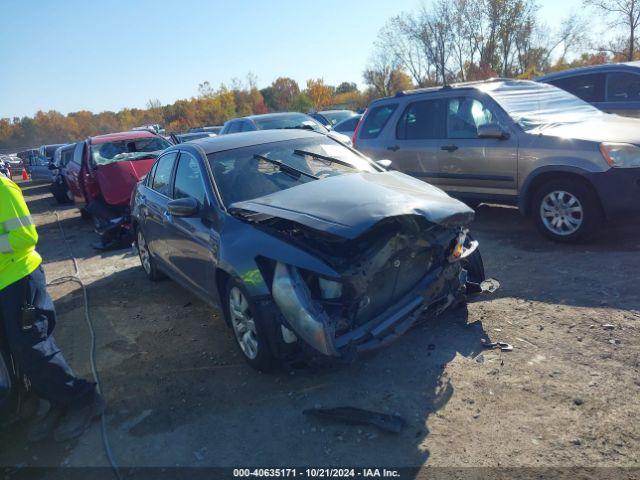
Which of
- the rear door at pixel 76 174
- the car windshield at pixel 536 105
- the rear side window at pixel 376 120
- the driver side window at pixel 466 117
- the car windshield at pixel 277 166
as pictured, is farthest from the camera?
the rear door at pixel 76 174

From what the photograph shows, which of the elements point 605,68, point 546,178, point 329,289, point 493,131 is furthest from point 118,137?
point 605,68

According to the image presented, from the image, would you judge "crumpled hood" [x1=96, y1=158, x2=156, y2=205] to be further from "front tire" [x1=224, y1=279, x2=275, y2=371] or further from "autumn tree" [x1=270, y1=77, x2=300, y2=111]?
"autumn tree" [x1=270, y1=77, x2=300, y2=111]

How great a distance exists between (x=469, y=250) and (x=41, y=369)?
322 cm

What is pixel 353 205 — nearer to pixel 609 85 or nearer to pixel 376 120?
pixel 376 120

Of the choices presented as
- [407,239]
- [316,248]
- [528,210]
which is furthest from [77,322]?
[528,210]

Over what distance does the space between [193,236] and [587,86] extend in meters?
7.83

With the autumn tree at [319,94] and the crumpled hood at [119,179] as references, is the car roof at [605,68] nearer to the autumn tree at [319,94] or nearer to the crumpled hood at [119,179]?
the crumpled hood at [119,179]

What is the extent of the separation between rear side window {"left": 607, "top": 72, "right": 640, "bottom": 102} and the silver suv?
2.22 meters

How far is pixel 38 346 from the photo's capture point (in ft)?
11.0

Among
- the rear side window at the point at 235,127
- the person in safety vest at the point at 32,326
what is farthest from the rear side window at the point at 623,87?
the person in safety vest at the point at 32,326

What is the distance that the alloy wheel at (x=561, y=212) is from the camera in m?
5.63

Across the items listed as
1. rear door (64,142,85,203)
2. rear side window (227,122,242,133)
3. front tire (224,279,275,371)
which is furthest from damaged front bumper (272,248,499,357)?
rear side window (227,122,242,133)

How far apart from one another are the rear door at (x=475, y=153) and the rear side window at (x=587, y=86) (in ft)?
11.6

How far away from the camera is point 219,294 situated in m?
4.08
